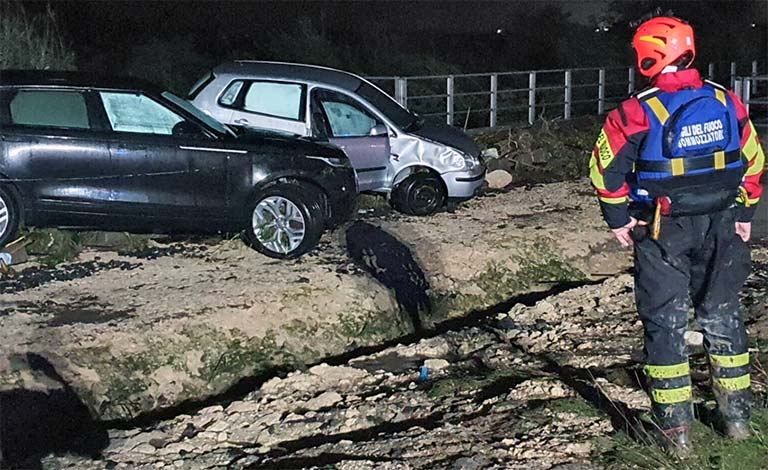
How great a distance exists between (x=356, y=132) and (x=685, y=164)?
730cm

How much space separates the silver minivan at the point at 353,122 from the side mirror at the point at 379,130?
1cm

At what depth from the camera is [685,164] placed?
14.6 feet

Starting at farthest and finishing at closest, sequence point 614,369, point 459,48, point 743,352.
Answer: point 459,48, point 614,369, point 743,352

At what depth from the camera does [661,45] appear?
173 inches

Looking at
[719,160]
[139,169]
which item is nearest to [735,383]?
[719,160]

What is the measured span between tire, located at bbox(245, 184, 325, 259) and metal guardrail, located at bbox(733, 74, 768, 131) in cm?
757

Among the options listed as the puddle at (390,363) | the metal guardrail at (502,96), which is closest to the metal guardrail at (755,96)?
the metal guardrail at (502,96)

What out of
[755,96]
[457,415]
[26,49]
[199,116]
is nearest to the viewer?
[457,415]

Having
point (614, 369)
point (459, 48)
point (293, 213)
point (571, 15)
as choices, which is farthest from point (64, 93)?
point (571, 15)

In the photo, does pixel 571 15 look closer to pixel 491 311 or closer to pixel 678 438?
pixel 491 311

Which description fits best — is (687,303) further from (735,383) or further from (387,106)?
(387,106)

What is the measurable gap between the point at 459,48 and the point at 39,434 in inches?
827

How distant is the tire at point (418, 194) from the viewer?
38.0 ft

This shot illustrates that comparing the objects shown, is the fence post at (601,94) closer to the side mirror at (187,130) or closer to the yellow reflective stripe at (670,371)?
the side mirror at (187,130)
